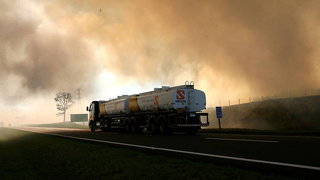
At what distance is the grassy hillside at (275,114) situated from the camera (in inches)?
3191

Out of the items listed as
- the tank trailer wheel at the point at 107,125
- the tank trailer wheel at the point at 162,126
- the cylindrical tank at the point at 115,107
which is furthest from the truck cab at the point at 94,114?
the tank trailer wheel at the point at 162,126

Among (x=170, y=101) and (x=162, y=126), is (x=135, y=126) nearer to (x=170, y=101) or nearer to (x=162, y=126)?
(x=162, y=126)

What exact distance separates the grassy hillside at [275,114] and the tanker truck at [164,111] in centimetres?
6049

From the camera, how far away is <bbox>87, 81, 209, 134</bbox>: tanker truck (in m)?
20.9

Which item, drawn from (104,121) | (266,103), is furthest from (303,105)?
(104,121)

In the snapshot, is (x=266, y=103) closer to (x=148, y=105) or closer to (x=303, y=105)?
(x=303, y=105)

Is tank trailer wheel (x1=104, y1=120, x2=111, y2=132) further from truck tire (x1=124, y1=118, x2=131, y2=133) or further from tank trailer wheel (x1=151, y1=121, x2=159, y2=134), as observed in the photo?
tank trailer wheel (x1=151, y1=121, x2=159, y2=134)

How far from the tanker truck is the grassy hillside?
60.5 meters

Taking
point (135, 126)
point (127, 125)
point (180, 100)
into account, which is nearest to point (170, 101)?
point (180, 100)

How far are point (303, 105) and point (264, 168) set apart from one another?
3750 inches

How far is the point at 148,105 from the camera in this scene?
2472 cm

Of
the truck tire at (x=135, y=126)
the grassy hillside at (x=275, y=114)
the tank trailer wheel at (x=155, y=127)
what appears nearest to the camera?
the tank trailer wheel at (x=155, y=127)

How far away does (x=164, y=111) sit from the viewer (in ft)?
73.5

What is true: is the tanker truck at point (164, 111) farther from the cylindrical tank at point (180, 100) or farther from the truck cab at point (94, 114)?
the truck cab at point (94, 114)
